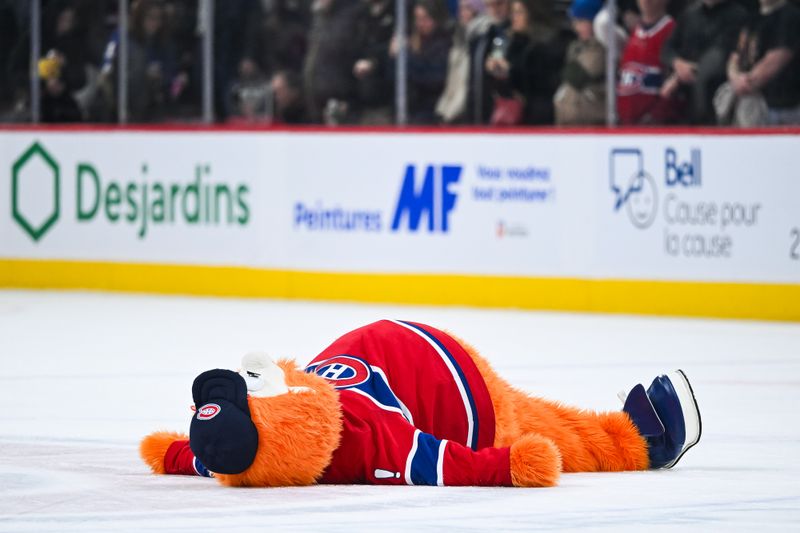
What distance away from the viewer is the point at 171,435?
17.0 feet

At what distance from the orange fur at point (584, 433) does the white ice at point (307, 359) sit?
7 centimetres

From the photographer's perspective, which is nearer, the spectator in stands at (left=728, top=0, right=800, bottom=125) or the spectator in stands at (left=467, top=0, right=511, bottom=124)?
the spectator in stands at (left=728, top=0, right=800, bottom=125)

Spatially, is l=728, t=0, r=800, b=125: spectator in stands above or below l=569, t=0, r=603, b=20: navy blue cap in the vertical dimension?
below

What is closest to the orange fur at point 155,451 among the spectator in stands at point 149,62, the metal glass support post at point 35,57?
the spectator in stands at point 149,62

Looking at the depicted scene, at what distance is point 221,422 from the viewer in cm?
439

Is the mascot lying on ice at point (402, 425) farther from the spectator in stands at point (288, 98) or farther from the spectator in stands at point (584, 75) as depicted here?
the spectator in stands at point (288, 98)

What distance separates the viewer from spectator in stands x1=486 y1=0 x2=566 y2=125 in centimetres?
1158

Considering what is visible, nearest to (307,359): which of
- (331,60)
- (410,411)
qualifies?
(410,411)

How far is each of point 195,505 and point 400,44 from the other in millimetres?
8033

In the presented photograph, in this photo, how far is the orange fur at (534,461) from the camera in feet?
15.3

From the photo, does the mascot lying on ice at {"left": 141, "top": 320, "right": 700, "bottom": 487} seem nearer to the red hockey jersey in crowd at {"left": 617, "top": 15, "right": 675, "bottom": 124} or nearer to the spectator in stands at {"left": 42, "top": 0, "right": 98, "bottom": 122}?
the red hockey jersey in crowd at {"left": 617, "top": 15, "right": 675, "bottom": 124}

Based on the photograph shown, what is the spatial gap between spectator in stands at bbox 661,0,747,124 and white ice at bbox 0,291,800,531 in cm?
144

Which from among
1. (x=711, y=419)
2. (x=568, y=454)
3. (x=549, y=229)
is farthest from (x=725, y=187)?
(x=568, y=454)

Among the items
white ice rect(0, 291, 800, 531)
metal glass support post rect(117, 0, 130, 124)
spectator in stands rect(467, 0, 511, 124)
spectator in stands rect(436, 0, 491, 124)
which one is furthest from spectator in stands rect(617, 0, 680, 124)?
metal glass support post rect(117, 0, 130, 124)
